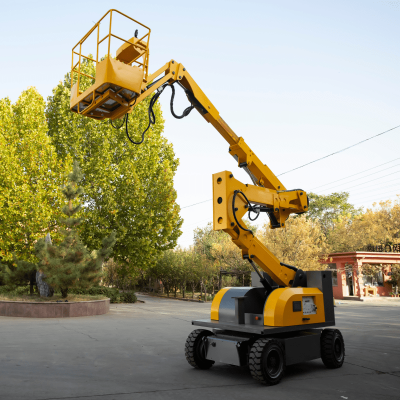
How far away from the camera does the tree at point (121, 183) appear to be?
23219mm

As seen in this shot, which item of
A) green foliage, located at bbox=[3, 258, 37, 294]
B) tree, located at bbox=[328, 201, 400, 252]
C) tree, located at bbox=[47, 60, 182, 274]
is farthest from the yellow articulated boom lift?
Answer: tree, located at bbox=[328, 201, 400, 252]

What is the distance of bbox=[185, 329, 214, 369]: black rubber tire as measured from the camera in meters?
6.95

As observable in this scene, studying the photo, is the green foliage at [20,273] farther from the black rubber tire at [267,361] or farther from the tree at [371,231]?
the tree at [371,231]

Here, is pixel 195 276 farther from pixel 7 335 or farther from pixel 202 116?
pixel 202 116

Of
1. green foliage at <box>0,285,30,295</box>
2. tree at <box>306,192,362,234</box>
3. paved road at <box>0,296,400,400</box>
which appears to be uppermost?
tree at <box>306,192,362,234</box>

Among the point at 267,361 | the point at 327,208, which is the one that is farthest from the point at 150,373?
the point at 327,208

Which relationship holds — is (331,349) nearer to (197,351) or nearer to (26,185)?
(197,351)

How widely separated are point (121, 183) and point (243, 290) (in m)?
17.4

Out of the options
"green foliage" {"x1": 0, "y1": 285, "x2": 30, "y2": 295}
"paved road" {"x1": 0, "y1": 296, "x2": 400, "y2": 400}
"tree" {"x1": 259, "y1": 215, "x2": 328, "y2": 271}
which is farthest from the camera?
"tree" {"x1": 259, "y1": 215, "x2": 328, "y2": 271}

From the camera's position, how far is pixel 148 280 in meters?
42.3

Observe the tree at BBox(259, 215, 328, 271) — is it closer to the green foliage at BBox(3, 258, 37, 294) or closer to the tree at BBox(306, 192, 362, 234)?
the green foliage at BBox(3, 258, 37, 294)

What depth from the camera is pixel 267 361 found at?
624 cm

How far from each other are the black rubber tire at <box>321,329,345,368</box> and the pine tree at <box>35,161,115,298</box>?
38.0 ft

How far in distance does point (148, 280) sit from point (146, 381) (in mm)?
36920
